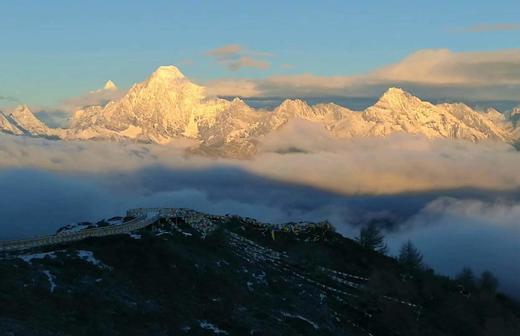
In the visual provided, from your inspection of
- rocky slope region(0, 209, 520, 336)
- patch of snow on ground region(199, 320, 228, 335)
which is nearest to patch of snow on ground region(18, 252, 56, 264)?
rocky slope region(0, 209, 520, 336)

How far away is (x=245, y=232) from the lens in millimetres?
164375

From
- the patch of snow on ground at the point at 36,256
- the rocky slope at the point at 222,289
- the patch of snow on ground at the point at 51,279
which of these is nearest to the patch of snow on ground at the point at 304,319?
the rocky slope at the point at 222,289

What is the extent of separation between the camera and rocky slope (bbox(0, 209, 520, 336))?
7669 centimetres

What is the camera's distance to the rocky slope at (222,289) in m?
76.7

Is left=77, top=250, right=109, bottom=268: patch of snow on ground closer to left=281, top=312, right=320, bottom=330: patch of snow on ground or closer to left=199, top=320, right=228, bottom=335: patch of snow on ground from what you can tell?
left=199, top=320, right=228, bottom=335: patch of snow on ground

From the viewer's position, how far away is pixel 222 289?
4006 inches

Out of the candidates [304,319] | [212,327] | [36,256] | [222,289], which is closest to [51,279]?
[36,256]

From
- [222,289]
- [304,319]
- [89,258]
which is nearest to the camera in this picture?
[89,258]

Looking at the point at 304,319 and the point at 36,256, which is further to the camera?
the point at 304,319

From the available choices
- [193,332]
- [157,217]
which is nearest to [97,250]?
[193,332]

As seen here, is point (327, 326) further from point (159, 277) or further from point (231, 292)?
point (159, 277)

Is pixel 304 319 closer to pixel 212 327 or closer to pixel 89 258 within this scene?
pixel 212 327

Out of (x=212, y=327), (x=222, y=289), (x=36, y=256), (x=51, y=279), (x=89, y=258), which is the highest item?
(x=36, y=256)

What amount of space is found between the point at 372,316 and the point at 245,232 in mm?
50206
